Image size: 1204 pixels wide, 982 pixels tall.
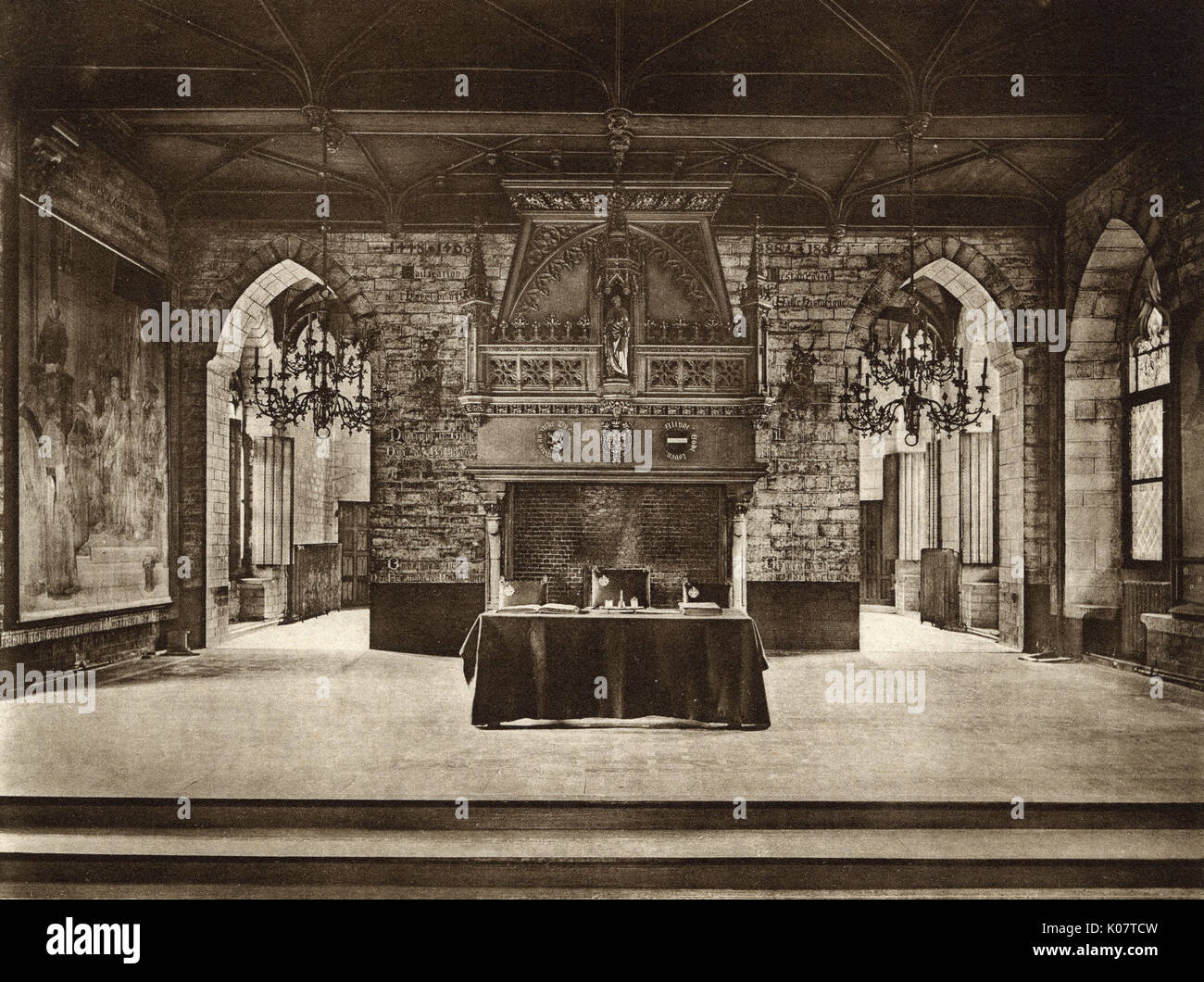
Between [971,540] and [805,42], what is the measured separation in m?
8.33

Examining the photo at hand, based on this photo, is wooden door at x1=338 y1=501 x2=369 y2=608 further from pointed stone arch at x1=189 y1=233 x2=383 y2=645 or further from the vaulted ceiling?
the vaulted ceiling

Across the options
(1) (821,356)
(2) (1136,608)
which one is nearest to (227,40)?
(1) (821,356)

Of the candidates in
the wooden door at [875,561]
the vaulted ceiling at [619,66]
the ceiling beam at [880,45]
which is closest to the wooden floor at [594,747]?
the vaulted ceiling at [619,66]

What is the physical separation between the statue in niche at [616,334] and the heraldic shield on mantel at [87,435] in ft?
15.3

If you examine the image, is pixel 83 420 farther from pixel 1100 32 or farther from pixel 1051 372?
pixel 1051 372

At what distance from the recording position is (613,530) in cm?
907

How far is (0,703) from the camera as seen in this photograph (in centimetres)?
620

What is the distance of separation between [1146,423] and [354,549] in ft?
39.9

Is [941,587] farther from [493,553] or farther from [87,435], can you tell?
[87,435]

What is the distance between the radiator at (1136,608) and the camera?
25.8 feet

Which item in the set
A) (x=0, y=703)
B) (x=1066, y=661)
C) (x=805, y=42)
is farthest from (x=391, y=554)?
(x=1066, y=661)

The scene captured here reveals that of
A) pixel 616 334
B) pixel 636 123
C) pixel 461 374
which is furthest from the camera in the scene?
pixel 461 374

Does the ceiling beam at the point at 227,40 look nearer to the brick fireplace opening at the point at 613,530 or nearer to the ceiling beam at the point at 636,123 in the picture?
the ceiling beam at the point at 636,123

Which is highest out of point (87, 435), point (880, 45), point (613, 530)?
point (880, 45)
